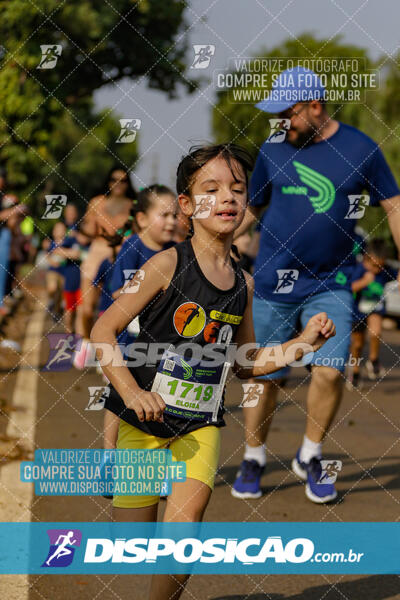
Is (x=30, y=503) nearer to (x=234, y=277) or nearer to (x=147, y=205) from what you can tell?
(x=147, y=205)

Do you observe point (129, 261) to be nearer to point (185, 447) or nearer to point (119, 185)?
point (119, 185)

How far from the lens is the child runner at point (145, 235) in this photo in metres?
5.98

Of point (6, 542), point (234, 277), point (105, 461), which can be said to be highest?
point (234, 277)

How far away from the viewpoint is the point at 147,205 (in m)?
6.48

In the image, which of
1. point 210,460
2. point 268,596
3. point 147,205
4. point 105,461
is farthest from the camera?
point 147,205

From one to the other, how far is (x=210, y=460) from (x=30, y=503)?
87.3 inches

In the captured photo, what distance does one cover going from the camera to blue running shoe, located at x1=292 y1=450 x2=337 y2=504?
233 inches

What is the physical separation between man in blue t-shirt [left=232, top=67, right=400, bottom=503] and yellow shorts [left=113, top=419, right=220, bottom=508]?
2.36 m

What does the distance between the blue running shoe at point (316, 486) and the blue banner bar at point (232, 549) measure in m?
0.45

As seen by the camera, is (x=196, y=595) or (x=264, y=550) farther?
(x=264, y=550)

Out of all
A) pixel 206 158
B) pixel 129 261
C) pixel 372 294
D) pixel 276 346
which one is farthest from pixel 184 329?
pixel 372 294

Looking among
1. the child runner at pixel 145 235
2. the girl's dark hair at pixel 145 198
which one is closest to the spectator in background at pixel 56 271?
the girl's dark hair at pixel 145 198

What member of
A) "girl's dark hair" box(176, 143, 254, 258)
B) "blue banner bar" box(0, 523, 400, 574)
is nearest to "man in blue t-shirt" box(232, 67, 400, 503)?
"blue banner bar" box(0, 523, 400, 574)

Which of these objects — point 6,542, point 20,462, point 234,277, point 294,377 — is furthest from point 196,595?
point 294,377
